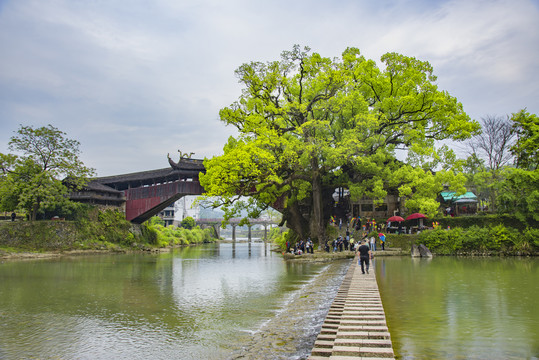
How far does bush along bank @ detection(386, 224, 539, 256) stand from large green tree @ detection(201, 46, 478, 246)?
2936 mm

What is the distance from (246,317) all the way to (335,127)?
2474cm

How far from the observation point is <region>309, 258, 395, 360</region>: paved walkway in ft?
17.3

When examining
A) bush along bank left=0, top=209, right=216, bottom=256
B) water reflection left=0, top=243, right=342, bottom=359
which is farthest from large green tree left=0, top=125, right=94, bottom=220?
water reflection left=0, top=243, right=342, bottom=359

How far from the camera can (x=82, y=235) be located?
4106 cm

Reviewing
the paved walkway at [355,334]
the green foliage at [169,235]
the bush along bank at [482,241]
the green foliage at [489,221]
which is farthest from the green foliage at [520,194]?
the green foliage at [169,235]

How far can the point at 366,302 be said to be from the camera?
332 inches

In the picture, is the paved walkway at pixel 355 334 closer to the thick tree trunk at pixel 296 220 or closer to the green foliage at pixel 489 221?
the green foliage at pixel 489 221

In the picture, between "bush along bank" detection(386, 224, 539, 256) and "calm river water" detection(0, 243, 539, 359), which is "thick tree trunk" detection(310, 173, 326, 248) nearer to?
"bush along bank" detection(386, 224, 539, 256)

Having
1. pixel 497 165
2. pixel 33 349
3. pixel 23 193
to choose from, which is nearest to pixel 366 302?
pixel 33 349

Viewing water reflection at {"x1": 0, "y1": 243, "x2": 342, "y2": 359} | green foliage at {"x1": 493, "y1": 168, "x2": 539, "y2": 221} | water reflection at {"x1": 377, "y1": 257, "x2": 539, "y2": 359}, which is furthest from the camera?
green foliage at {"x1": 493, "y1": 168, "x2": 539, "y2": 221}

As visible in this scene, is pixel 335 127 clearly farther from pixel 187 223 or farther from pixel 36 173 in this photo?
pixel 187 223

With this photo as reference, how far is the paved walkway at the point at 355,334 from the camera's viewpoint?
526 cm

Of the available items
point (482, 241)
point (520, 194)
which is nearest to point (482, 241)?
point (482, 241)

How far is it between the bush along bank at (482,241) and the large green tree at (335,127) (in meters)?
2.94
